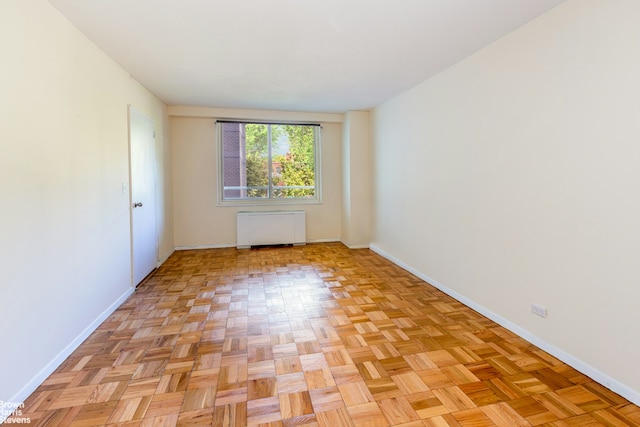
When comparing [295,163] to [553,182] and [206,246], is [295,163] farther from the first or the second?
[553,182]

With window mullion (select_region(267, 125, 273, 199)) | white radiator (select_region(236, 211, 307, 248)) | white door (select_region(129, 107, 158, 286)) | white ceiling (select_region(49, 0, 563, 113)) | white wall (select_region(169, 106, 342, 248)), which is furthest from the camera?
window mullion (select_region(267, 125, 273, 199))

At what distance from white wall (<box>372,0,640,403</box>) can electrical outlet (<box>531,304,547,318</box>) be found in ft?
0.12

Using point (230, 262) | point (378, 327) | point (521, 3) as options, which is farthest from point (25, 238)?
point (521, 3)

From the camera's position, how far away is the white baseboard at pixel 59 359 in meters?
1.72

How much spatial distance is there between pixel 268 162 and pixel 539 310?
15.0 feet

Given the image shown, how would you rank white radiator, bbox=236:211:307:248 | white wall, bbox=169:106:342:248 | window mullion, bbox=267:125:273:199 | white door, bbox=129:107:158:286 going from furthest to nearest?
window mullion, bbox=267:125:273:199
white radiator, bbox=236:211:307:248
white wall, bbox=169:106:342:248
white door, bbox=129:107:158:286

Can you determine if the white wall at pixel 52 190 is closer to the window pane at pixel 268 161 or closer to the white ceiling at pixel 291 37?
the white ceiling at pixel 291 37

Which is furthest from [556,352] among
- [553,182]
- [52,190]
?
[52,190]

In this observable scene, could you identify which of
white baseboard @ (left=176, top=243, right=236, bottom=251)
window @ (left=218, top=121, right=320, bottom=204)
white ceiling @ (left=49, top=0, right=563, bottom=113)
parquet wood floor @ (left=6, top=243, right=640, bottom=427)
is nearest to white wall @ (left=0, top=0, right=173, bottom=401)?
parquet wood floor @ (left=6, top=243, right=640, bottom=427)

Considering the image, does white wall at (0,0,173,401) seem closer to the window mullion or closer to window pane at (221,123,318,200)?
window pane at (221,123,318,200)

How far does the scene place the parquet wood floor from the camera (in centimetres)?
163

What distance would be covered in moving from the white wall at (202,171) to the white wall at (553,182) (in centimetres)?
286

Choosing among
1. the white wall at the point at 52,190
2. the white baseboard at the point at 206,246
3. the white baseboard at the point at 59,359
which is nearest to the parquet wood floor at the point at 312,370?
the white baseboard at the point at 59,359

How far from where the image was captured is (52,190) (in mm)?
2035
